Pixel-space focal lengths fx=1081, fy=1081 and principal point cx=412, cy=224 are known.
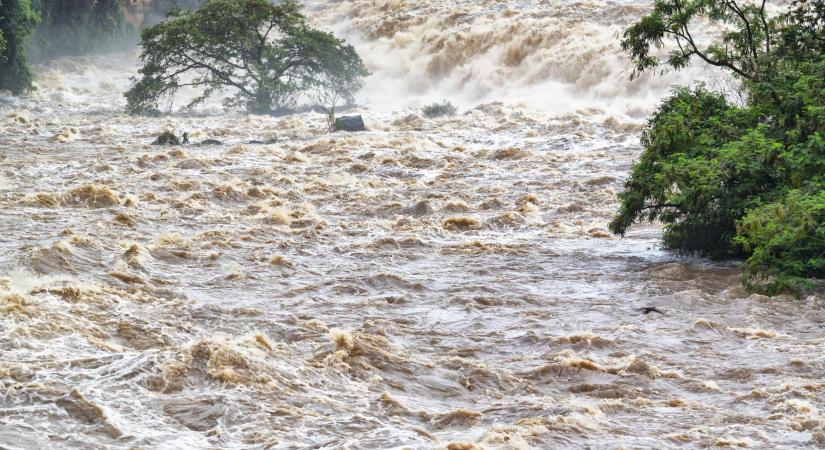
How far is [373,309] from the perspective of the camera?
398 inches

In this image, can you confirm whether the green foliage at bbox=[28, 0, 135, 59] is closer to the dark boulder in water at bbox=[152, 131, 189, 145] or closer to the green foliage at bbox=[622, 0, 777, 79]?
the dark boulder in water at bbox=[152, 131, 189, 145]

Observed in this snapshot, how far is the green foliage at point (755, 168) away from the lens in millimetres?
10086

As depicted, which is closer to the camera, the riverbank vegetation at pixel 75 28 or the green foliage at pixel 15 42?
the green foliage at pixel 15 42

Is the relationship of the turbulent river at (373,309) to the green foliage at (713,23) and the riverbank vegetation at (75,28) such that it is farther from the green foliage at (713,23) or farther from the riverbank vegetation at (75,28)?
the riverbank vegetation at (75,28)

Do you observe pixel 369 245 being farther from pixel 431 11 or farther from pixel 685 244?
pixel 431 11

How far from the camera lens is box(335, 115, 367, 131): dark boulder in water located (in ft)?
79.6

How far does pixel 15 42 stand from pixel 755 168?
2485cm

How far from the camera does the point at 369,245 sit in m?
13.2

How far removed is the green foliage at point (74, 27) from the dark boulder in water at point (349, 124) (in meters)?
19.6

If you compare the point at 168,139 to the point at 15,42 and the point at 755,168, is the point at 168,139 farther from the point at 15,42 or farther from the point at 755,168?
the point at 755,168

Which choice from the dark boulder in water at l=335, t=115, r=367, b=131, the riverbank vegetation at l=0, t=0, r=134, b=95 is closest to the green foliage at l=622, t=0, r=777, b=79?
the dark boulder in water at l=335, t=115, r=367, b=131

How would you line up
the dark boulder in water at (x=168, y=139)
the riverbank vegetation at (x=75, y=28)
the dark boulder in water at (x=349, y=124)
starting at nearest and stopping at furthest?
the dark boulder in water at (x=168, y=139)
the dark boulder in water at (x=349, y=124)
the riverbank vegetation at (x=75, y=28)

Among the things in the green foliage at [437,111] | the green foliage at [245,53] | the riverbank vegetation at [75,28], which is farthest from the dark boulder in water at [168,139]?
the riverbank vegetation at [75,28]

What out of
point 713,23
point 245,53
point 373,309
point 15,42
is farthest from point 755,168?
point 15,42
